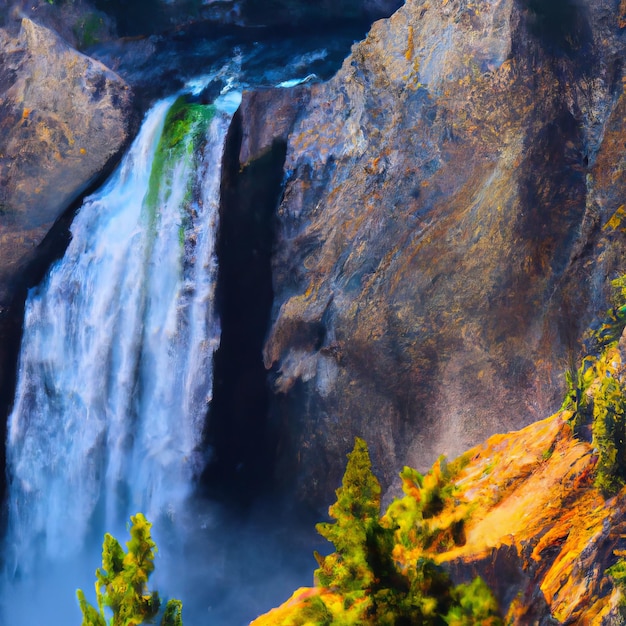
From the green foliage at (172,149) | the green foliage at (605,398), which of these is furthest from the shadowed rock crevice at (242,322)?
the green foliage at (605,398)

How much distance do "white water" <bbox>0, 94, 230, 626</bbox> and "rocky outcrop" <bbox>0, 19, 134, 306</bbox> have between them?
72cm

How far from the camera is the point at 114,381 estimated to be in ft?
36.7

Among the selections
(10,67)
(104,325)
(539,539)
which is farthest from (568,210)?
(10,67)

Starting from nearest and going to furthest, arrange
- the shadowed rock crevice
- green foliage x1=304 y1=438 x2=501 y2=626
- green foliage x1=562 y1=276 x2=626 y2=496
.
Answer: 1. green foliage x1=304 y1=438 x2=501 y2=626
2. green foliage x1=562 y1=276 x2=626 y2=496
3. the shadowed rock crevice

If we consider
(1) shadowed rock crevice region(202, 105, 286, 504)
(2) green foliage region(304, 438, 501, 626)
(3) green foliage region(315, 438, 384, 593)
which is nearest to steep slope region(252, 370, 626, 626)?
(2) green foliage region(304, 438, 501, 626)

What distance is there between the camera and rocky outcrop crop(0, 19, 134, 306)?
37.4ft

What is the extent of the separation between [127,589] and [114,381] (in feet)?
17.2

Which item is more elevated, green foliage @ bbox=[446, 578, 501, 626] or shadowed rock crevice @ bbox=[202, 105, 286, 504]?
shadowed rock crevice @ bbox=[202, 105, 286, 504]

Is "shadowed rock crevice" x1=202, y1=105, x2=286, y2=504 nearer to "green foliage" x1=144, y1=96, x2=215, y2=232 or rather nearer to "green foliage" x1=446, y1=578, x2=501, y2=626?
"green foliage" x1=144, y1=96, x2=215, y2=232

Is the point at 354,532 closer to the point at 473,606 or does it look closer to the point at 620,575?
the point at 473,606

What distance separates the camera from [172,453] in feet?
36.7

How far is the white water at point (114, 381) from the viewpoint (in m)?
11.1

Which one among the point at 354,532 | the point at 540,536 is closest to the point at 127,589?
the point at 354,532

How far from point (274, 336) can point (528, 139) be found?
476cm
